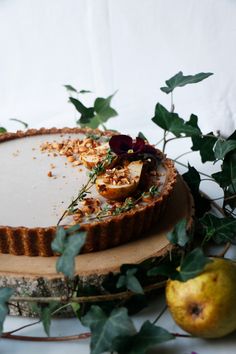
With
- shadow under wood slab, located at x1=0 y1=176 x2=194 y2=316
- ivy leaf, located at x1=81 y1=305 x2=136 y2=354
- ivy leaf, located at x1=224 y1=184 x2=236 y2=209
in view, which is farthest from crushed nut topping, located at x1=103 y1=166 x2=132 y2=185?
ivy leaf, located at x1=81 y1=305 x2=136 y2=354

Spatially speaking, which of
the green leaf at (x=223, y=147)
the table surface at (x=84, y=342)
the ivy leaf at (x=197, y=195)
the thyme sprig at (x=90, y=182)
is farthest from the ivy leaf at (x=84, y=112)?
the table surface at (x=84, y=342)

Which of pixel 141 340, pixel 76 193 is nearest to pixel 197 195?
pixel 76 193

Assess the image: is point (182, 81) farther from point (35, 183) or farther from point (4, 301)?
point (4, 301)

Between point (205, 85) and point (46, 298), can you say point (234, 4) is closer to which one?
point (205, 85)

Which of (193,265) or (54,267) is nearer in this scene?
(193,265)

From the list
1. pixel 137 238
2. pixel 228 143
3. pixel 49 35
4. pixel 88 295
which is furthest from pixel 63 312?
pixel 49 35

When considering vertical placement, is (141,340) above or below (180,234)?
below

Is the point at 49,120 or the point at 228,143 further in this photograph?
the point at 49,120

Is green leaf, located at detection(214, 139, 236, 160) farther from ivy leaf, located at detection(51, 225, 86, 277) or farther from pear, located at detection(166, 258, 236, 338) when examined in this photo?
ivy leaf, located at detection(51, 225, 86, 277)
